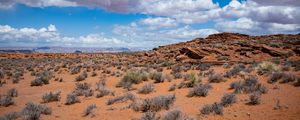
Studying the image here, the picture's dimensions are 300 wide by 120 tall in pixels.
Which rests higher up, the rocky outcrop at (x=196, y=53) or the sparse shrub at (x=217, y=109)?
the rocky outcrop at (x=196, y=53)

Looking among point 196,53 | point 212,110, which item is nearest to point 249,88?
point 212,110

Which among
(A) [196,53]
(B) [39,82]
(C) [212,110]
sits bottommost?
(B) [39,82]

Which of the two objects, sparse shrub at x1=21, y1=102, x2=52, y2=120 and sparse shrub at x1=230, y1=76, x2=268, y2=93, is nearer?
sparse shrub at x1=21, y1=102, x2=52, y2=120

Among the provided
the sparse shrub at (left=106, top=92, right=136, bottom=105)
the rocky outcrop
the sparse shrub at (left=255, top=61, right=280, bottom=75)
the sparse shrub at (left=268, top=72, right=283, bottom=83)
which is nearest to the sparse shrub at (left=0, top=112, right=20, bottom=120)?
the sparse shrub at (left=106, top=92, right=136, bottom=105)

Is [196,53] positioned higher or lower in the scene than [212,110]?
higher

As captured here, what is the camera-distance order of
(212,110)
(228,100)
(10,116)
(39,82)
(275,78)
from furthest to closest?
(39,82)
(275,78)
(228,100)
(10,116)
(212,110)

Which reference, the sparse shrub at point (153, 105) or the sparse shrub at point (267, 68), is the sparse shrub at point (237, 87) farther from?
the sparse shrub at point (267, 68)

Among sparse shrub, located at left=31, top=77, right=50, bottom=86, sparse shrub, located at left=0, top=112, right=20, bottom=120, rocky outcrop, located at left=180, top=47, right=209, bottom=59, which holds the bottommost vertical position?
sparse shrub, located at left=31, top=77, right=50, bottom=86

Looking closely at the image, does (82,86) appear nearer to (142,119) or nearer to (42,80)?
(42,80)

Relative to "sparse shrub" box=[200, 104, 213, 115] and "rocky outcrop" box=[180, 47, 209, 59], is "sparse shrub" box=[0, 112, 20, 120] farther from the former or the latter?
"rocky outcrop" box=[180, 47, 209, 59]

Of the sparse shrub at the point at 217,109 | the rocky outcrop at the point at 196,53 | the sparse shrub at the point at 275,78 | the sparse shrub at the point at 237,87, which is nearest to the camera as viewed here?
the sparse shrub at the point at 217,109

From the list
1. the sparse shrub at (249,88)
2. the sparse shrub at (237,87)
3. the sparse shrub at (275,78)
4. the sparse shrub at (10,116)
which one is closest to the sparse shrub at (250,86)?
A: the sparse shrub at (249,88)

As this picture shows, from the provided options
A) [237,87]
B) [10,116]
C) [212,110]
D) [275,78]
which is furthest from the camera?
[275,78]

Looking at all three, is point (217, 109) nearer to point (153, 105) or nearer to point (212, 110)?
point (212, 110)
